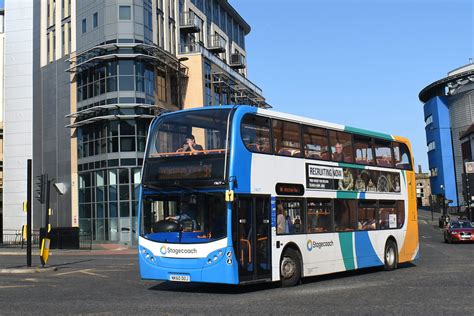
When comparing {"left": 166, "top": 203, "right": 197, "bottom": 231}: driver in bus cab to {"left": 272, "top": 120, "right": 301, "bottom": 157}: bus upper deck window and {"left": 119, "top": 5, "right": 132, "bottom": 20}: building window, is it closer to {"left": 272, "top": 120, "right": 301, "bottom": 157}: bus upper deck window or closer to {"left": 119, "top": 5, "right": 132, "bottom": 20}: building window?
{"left": 272, "top": 120, "right": 301, "bottom": 157}: bus upper deck window

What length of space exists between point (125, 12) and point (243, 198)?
1406 inches

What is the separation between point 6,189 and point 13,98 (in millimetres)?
8936

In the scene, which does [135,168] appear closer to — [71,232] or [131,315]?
[71,232]

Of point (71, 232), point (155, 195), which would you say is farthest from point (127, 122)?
point (155, 195)

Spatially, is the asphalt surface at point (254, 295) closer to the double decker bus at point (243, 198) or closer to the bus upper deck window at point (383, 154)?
the double decker bus at point (243, 198)

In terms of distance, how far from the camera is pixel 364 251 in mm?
16516

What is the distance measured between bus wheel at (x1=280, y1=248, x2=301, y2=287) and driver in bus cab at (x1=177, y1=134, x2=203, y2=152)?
3.24m

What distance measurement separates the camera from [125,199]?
44.4 metres

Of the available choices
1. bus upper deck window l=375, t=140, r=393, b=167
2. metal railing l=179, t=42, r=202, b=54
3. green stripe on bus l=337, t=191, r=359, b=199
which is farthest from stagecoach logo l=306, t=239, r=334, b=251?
metal railing l=179, t=42, r=202, b=54

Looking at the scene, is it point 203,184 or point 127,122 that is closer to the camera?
point 203,184

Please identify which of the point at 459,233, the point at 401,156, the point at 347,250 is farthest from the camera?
the point at 459,233

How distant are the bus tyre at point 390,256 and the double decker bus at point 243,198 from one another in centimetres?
234

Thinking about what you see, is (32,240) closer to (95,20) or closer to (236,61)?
(95,20)

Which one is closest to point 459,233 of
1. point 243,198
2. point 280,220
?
point 280,220
